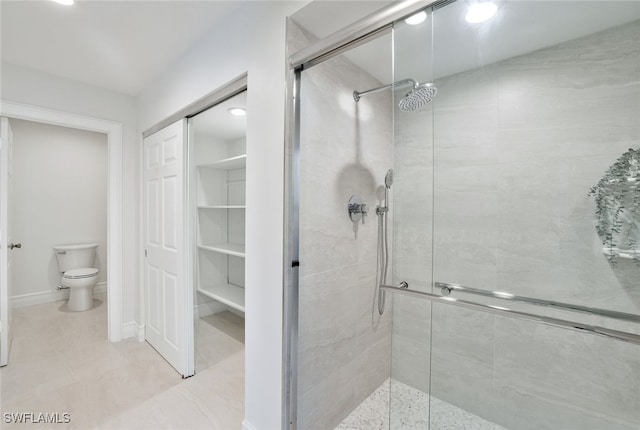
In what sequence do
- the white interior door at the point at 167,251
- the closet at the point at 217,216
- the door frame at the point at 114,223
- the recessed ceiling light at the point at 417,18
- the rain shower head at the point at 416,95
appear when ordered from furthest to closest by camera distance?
1. the closet at the point at 217,216
2. the door frame at the point at 114,223
3. the white interior door at the point at 167,251
4. the rain shower head at the point at 416,95
5. the recessed ceiling light at the point at 417,18

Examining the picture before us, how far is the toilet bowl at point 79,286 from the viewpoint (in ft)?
11.0

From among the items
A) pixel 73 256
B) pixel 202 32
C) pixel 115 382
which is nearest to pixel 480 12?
pixel 202 32

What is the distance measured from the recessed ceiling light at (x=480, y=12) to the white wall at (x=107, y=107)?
2.85 metres

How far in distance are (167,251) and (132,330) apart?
3.72 feet

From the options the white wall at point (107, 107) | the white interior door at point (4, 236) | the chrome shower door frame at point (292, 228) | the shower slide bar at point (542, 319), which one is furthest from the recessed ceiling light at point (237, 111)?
the shower slide bar at point (542, 319)

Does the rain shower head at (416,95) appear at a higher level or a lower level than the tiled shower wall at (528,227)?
higher

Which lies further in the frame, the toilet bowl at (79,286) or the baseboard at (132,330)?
the toilet bowl at (79,286)

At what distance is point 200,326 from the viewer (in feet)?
10.2

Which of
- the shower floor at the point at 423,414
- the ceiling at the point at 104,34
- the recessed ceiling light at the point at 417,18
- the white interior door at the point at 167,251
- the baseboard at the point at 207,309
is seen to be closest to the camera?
the recessed ceiling light at the point at 417,18

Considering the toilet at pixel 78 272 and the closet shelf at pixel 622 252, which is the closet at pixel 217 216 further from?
the closet shelf at pixel 622 252

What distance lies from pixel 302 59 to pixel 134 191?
2306mm

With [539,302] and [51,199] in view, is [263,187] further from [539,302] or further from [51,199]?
[51,199]

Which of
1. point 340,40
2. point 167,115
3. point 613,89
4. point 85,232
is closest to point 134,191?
point 167,115

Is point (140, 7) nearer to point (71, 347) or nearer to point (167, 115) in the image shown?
point (167, 115)
